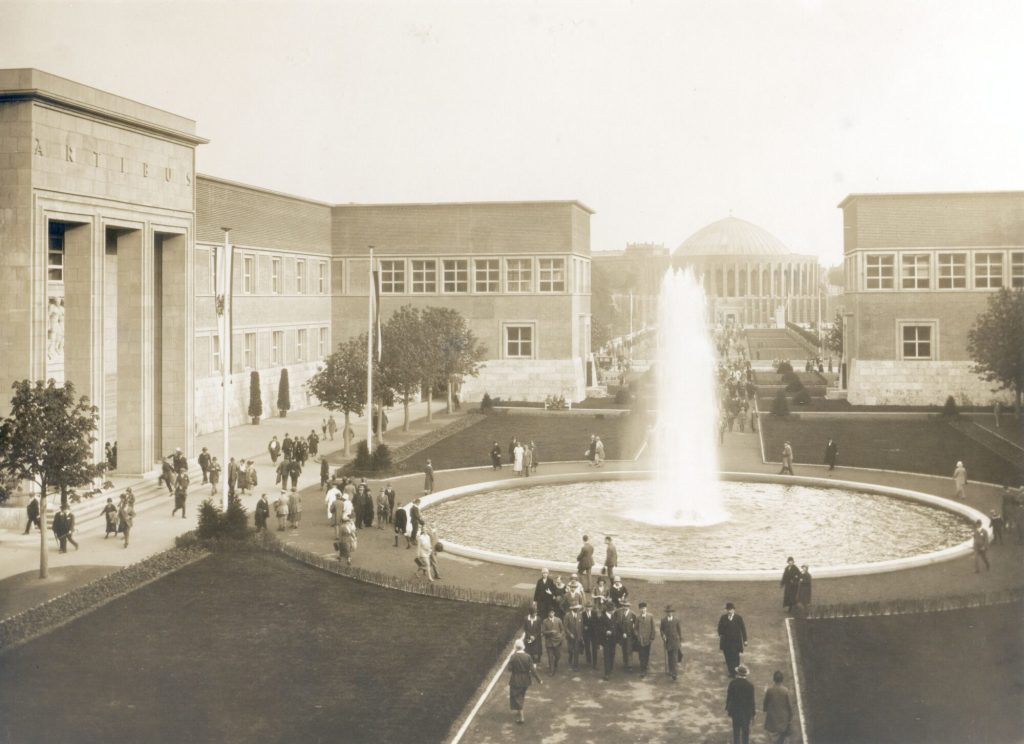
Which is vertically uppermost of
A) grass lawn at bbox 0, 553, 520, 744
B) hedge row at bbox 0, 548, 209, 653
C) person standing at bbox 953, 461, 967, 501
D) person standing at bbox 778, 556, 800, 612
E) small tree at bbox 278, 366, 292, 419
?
small tree at bbox 278, 366, 292, 419

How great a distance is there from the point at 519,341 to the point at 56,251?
36.4m

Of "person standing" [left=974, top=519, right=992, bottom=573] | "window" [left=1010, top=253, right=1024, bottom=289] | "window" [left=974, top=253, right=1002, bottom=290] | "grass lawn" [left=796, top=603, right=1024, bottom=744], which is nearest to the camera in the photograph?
"grass lawn" [left=796, top=603, right=1024, bottom=744]

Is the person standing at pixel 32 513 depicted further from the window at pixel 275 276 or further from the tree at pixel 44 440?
the window at pixel 275 276

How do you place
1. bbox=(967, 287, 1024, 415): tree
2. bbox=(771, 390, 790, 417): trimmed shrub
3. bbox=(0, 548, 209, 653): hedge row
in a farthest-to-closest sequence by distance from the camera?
bbox=(771, 390, 790, 417): trimmed shrub → bbox=(967, 287, 1024, 415): tree → bbox=(0, 548, 209, 653): hedge row

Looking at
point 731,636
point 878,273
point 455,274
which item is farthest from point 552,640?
point 455,274

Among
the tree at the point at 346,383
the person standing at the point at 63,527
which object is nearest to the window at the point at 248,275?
the tree at the point at 346,383

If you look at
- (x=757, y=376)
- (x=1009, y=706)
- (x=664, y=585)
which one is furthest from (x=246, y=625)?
(x=757, y=376)

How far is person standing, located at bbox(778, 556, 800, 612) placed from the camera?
69.4 ft

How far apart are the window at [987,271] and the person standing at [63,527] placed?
50.3 meters

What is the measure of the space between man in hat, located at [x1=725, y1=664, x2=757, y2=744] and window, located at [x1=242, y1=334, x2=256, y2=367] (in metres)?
42.8

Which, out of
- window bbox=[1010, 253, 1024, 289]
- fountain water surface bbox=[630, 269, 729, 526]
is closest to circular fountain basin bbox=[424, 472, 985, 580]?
fountain water surface bbox=[630, 269, 729, 526]

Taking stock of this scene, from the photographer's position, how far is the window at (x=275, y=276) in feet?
191

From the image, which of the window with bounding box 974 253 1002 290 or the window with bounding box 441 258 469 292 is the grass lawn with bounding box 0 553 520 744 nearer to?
the window with bounding box 441 258 469 292

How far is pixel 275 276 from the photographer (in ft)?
193
